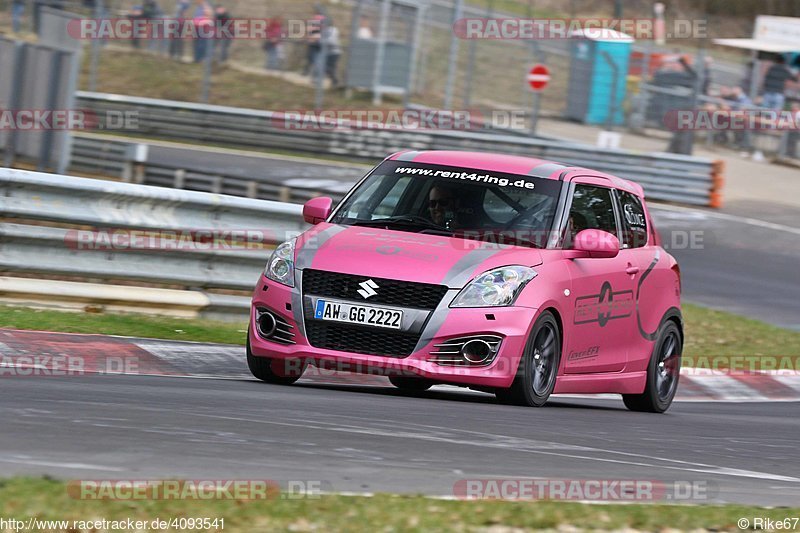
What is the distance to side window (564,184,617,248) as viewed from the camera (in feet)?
31.2

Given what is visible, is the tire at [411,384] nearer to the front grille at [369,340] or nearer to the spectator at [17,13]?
the front grille at [369,340]

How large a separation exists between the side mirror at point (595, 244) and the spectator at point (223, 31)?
24965 millimetres

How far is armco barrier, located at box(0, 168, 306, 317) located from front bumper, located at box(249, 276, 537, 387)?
3.17 meters

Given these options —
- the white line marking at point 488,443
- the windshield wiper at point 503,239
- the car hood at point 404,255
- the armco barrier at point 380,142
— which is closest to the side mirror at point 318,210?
the car hood at point 404,255

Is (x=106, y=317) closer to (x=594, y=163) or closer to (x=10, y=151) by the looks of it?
(x=10, y=151)

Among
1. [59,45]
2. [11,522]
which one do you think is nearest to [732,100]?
[59,45]

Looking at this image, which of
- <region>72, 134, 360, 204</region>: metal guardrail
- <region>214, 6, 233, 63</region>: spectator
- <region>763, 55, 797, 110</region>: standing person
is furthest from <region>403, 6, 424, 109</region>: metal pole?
<region>72, 134, 360, 204</region>: metal guardrail

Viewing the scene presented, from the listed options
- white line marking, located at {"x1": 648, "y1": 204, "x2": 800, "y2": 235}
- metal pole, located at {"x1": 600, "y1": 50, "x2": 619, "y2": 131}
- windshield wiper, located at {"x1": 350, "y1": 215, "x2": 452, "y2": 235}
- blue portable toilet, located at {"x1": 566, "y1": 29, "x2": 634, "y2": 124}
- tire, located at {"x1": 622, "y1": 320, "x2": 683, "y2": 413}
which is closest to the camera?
windshield wiper, located at {"x1": 350, "y1": 215, "x2": 452, "y2": 235}

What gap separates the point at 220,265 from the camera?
39.3ft

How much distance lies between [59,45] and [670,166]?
12.6 meters

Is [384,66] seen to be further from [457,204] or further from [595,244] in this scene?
[595,244]

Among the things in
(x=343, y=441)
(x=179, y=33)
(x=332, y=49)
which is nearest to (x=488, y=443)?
(x=343, y=441)

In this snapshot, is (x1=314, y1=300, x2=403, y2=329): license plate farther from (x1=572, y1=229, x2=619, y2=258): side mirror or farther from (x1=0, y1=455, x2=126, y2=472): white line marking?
(x1=0, y1=455, x2=126, y2=472): white line marking

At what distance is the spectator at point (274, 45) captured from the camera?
3344 centimetres
